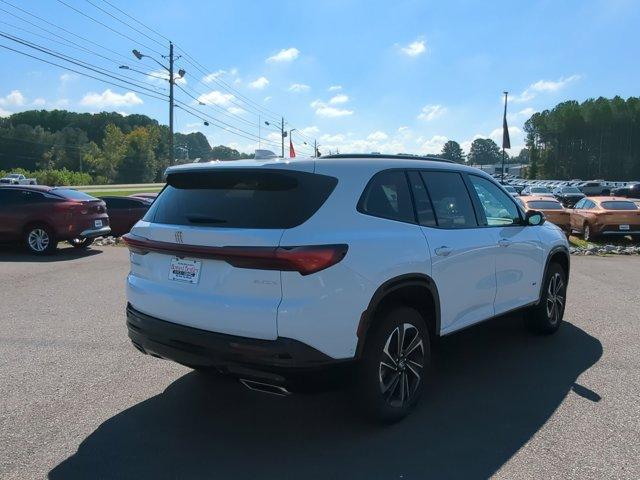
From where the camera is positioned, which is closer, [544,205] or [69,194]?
[69,194]

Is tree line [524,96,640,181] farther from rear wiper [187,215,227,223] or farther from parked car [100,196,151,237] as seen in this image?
rear wiper [187,215,227,223]

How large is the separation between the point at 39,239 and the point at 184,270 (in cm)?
1037

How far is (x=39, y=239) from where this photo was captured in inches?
484

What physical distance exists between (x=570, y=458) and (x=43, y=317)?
5935 mm

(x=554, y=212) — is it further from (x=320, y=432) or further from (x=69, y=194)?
(x=320, y=432)

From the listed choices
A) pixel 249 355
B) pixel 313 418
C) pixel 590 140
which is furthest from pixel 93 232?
pixel 590 140

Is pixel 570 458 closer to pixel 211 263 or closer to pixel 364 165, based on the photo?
pixel 364 165

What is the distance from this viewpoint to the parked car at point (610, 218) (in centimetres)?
1708

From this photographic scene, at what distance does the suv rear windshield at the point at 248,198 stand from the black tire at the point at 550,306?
3.43m

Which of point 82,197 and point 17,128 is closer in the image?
point 82,197

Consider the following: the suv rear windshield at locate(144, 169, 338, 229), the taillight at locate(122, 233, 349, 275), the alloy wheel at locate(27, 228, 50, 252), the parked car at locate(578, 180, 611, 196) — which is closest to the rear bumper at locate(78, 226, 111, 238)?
the alloy wheel at locate(27, 228, 50, 252)

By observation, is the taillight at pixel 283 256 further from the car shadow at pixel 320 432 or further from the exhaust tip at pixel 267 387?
the car shadow at pixel 320 432

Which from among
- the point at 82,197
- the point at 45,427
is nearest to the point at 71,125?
the point at 82,197

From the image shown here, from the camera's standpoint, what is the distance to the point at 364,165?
3.76 meters
